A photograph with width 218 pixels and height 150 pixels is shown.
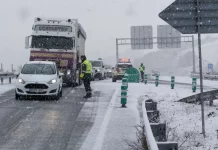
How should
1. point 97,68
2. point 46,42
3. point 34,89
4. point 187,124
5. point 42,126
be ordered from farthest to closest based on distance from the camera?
point 97,68 → point 46,42 → point 34,89 → point 187,124 → point 42,126

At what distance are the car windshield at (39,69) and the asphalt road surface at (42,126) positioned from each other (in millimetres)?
2562

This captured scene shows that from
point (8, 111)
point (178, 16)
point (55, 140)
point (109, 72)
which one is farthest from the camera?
point (109, 72)

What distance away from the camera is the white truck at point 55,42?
2383 cm

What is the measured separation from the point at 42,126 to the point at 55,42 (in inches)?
549

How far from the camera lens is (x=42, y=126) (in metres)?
10.4

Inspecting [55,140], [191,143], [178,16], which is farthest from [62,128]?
[178,16]

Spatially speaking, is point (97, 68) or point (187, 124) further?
point (97, 68)

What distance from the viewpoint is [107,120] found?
11.5 m

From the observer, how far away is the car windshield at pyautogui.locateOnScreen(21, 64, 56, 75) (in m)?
17.8

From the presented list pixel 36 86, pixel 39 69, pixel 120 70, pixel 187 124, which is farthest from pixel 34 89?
pixel 120 70

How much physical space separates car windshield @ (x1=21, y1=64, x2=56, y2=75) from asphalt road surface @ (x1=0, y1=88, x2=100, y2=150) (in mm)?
2562

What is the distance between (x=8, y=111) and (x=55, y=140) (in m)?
4.82

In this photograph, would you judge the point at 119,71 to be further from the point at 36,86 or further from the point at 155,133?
the point at 155,133

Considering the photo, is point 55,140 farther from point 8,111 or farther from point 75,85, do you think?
point 75,85
